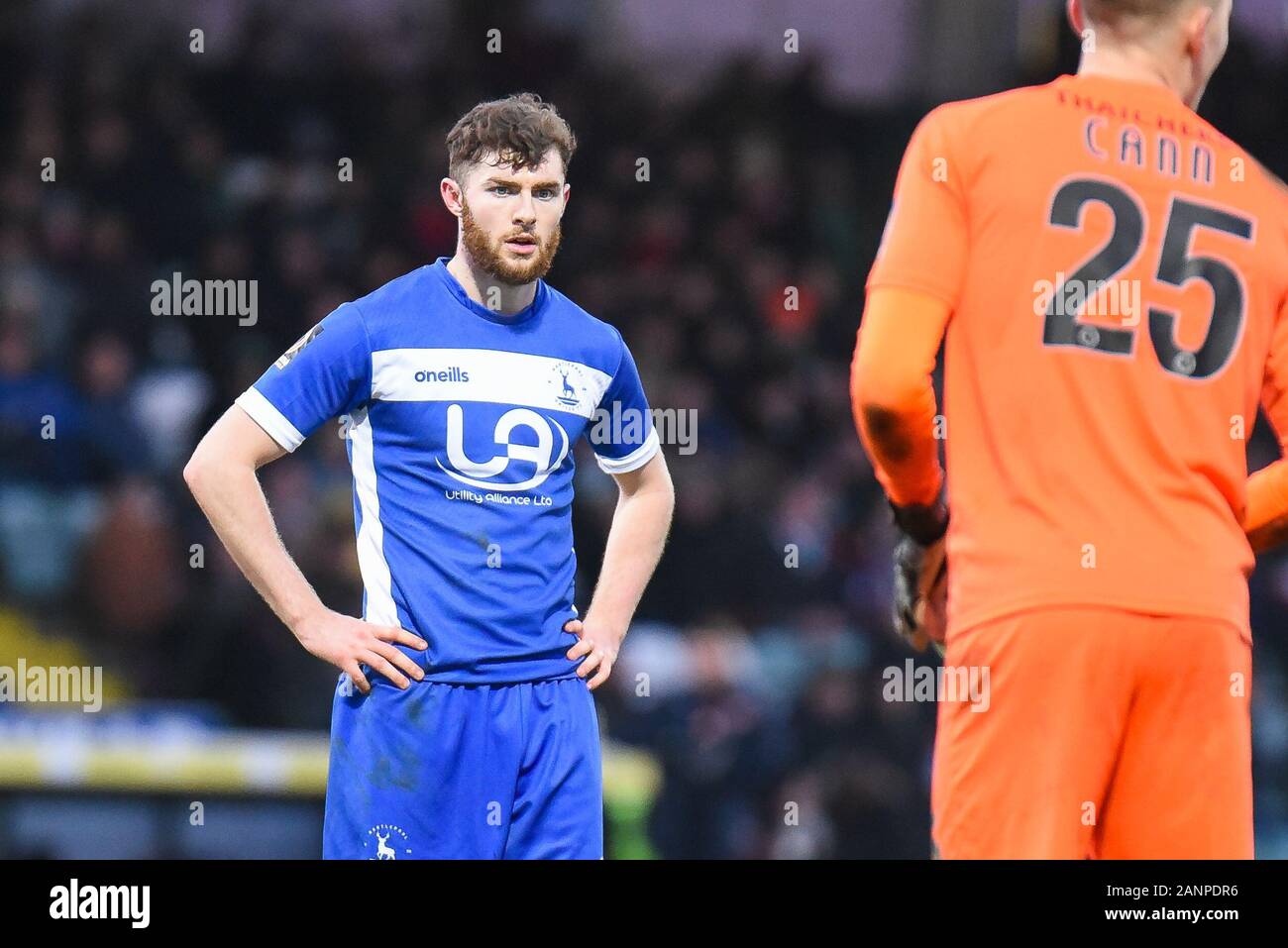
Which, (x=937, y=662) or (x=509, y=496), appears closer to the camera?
(x=509, y=496)

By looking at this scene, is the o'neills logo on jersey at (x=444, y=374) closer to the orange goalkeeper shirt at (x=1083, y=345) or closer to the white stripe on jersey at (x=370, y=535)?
the white stripe on jersey at (x=370, y=535)

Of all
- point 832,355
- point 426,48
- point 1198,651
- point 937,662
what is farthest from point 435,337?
point 426,48

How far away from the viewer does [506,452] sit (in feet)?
12.8

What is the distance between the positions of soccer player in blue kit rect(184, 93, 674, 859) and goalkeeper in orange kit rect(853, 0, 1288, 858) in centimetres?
111

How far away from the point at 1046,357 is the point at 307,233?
25.4ft

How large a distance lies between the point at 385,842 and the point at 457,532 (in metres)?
0.69

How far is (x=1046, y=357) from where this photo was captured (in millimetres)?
2904

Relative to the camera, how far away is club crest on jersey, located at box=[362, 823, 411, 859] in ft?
12.3

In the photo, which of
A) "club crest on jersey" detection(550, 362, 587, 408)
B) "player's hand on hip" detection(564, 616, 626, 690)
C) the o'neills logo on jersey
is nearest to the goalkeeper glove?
"player's hand on hip" detection(564, 616, 626, 690)

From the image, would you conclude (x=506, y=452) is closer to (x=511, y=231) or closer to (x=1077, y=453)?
(x=511, y=231)

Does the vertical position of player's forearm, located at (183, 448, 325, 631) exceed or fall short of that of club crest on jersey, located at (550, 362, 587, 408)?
it falls short

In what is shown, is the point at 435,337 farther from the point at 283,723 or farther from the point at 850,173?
the point at 850,173

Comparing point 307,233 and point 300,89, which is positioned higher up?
point 300,89

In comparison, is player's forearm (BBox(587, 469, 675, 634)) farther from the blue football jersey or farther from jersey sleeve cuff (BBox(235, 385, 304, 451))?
jersey sleeve cuff (BBox(235, 385, 304, 451))
